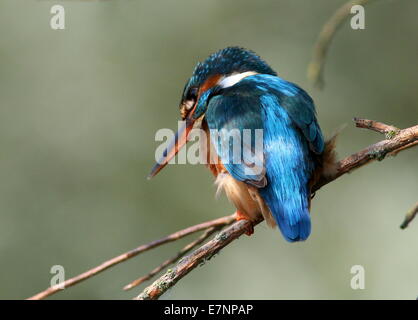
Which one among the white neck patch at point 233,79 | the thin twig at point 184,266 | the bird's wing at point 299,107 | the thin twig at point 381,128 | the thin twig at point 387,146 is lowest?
the thin twig at point 184,266

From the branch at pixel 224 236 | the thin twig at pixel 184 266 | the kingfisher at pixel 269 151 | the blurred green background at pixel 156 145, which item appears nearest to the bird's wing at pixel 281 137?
the kingfisher at pixel 269 151

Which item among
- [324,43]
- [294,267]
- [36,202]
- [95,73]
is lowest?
[294,267]

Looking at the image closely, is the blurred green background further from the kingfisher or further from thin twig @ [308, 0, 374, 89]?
thin twig @ [308, 0, 374, 89]

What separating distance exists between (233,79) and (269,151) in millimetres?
585

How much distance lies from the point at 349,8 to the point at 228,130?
2.20 ft

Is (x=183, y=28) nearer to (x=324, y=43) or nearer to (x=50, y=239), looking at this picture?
(x=50, y=239)

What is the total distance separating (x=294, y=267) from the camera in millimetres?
4328

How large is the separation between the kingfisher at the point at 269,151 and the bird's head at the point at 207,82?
1.8 inches

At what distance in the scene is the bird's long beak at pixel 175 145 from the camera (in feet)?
10.3

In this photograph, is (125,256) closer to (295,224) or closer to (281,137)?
(295,224)

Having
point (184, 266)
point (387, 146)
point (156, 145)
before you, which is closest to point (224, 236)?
point (184, 266)

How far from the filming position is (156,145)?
4566 mm

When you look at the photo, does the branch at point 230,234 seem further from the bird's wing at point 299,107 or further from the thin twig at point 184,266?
the bird's wing at point 299,107
